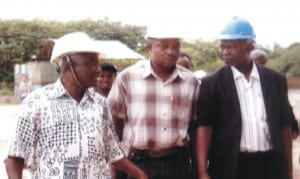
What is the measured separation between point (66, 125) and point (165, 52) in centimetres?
121

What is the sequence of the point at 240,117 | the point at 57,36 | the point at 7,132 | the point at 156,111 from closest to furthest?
the point at 240,117 < the point at 156,111 < the point at 7,132 < the point at 57,36

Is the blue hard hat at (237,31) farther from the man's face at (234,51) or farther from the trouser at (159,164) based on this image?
the trouser at (159,164)

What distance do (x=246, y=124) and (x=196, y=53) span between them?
1128 inches

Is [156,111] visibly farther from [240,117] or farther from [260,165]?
[260,165]

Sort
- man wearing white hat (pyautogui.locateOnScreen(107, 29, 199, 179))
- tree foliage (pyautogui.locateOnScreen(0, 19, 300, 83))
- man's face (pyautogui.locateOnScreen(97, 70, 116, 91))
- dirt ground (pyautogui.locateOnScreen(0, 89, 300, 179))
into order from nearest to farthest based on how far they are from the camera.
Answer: man wearing white hat (pyautogui.locateOnScreen(107, 29, 199, 179)) < man's face (pyautogui.locateOnScreen(97, 70, 116, 91)) < dirt ground (pyautogui.locateOnScreen(0, 89, 300, 179)) < tree foliage (pyautogui.locateOnScreen(0, 19, 300, 83))

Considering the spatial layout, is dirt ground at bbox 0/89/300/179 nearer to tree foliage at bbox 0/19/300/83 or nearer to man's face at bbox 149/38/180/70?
man's face at bbox 149/38/180/70

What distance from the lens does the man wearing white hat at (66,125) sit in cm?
366

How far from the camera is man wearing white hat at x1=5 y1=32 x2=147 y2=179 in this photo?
3.66 m

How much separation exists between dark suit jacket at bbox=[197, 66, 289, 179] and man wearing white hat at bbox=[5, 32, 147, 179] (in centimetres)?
100

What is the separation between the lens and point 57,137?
3.66 m

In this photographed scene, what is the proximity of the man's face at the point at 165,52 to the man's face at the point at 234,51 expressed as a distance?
345 millimetres

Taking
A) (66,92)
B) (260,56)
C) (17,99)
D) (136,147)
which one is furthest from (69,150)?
(17,99)

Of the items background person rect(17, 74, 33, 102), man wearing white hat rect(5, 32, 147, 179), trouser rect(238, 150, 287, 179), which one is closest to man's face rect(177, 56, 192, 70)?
trouser rect(238, 150, 287, 179)

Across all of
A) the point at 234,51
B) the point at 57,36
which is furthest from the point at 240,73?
the point at 57,36
